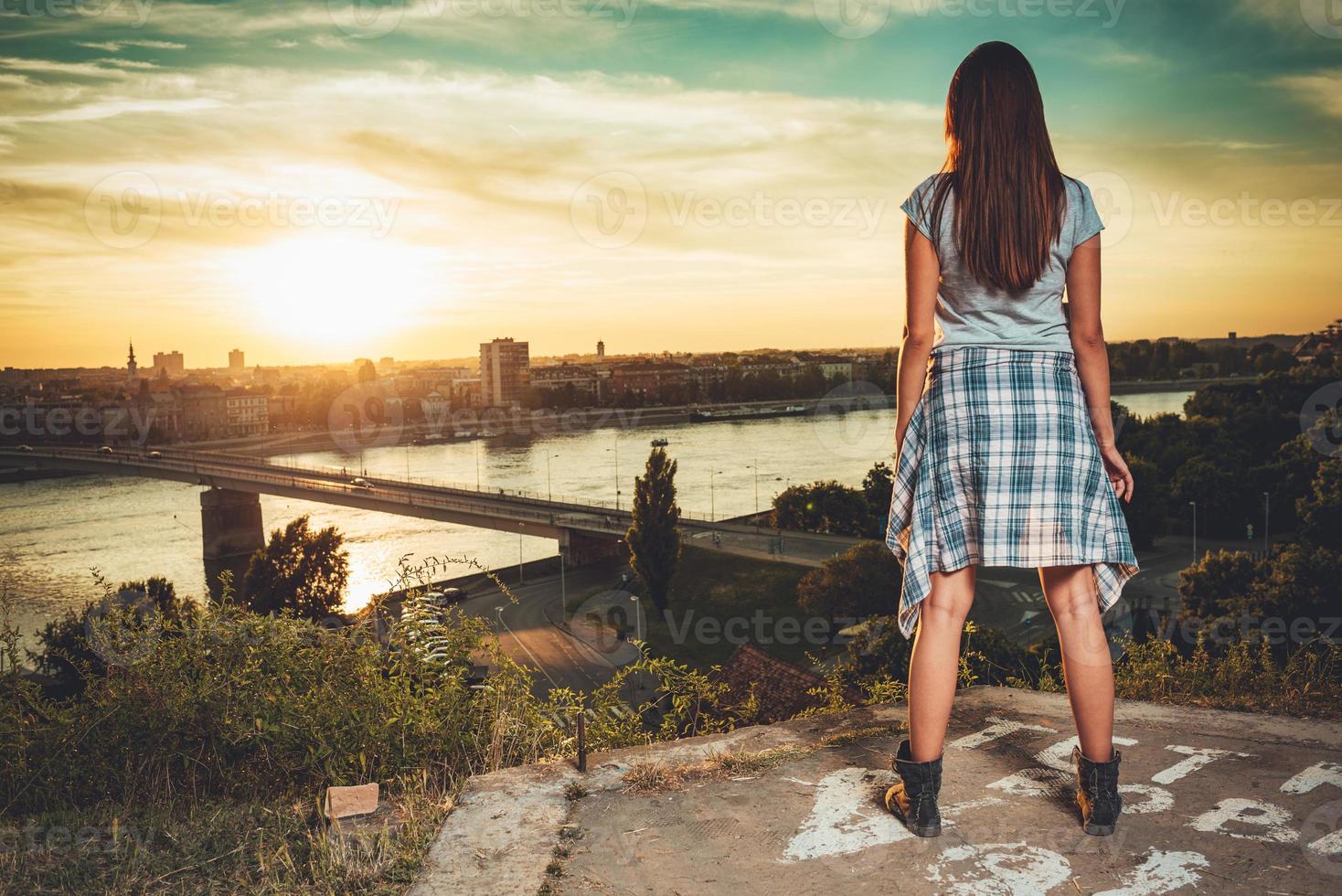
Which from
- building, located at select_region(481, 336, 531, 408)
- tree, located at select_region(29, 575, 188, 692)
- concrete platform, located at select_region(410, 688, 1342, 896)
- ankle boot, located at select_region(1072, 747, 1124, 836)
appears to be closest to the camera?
concrete platform, located at select_region(410, 688, 1342, 896)

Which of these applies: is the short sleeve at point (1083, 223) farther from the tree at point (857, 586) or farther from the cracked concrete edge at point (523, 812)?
the tree at point (857, 586)

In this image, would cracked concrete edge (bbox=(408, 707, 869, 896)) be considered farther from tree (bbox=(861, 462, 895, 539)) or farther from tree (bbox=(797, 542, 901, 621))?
tree (bbox=(861, 462, 895, 539))

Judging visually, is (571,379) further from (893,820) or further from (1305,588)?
(893,820)

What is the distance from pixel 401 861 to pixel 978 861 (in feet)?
3.53

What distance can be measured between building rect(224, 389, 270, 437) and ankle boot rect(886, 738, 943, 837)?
→ 9079 cm

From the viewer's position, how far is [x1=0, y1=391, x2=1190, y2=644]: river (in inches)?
1444

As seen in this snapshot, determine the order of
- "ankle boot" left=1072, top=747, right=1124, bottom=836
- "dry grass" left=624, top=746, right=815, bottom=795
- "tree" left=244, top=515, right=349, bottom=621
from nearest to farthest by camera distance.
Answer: "ankle boot" left=1072, top=747, right=1124, bottom=836, "dry grass" left=624, top=746, right=815, bottom=795, "tree" left=244, top=515, right=349, bottom=621

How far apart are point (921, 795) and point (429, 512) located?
39.4 metres

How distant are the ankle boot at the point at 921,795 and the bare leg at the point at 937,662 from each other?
32 mm

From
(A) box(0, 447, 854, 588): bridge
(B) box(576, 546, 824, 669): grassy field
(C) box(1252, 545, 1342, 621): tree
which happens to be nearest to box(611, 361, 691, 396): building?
(A) box(0, 447, 854, 588): bridge

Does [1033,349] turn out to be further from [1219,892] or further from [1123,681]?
[1123,681]

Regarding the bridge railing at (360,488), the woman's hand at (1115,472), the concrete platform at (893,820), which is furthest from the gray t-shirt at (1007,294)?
the bridge railing at (360,488)

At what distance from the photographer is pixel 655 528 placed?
96.1 ft

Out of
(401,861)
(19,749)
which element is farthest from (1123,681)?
(19,749)
